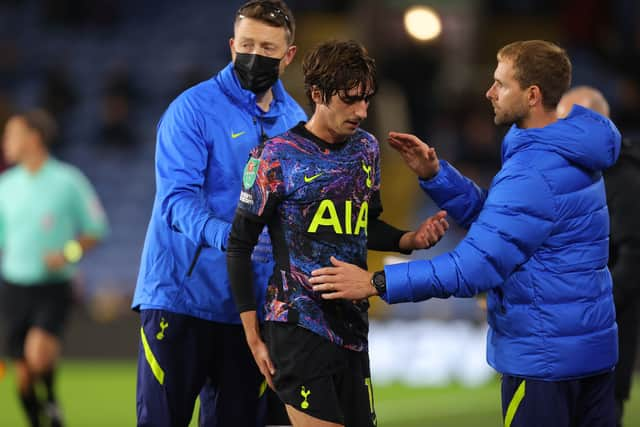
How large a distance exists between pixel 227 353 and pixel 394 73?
9.37m

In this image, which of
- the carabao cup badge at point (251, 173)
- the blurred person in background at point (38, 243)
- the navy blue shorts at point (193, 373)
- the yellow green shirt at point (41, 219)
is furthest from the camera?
the yellow green shirt at point (41, 219)

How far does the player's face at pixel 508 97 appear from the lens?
396 centimetres

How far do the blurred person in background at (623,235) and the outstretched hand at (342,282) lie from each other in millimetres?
1904

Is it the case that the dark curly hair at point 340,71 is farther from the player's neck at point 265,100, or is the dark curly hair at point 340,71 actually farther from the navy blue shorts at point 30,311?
the navy blue shorts at point 30,311

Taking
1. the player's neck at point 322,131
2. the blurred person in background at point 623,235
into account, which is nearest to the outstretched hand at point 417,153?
the player's neck at point 322,131

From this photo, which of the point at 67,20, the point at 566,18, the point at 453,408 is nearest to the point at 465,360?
the point at 453,408

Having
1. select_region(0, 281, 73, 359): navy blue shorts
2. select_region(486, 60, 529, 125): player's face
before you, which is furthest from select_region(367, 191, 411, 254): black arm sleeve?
select_region(0, 281, 73, 359): navy blue shorts

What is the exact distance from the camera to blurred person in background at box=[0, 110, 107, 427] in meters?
7.91

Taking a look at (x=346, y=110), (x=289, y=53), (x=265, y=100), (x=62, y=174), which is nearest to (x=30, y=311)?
(x=62, y=174)

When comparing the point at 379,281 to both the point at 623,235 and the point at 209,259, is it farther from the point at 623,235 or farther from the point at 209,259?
the point at 623,235

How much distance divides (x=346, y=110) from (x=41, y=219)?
506cm

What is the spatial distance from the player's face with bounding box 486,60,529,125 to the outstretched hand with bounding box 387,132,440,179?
29 centimetres

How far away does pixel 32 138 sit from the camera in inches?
330

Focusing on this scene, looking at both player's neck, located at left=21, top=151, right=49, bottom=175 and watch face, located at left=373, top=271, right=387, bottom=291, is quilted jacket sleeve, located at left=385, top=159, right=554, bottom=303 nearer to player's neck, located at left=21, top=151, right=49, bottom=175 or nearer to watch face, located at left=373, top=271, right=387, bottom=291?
watch face, located at left=373, top=271, right=387, bottom=291
